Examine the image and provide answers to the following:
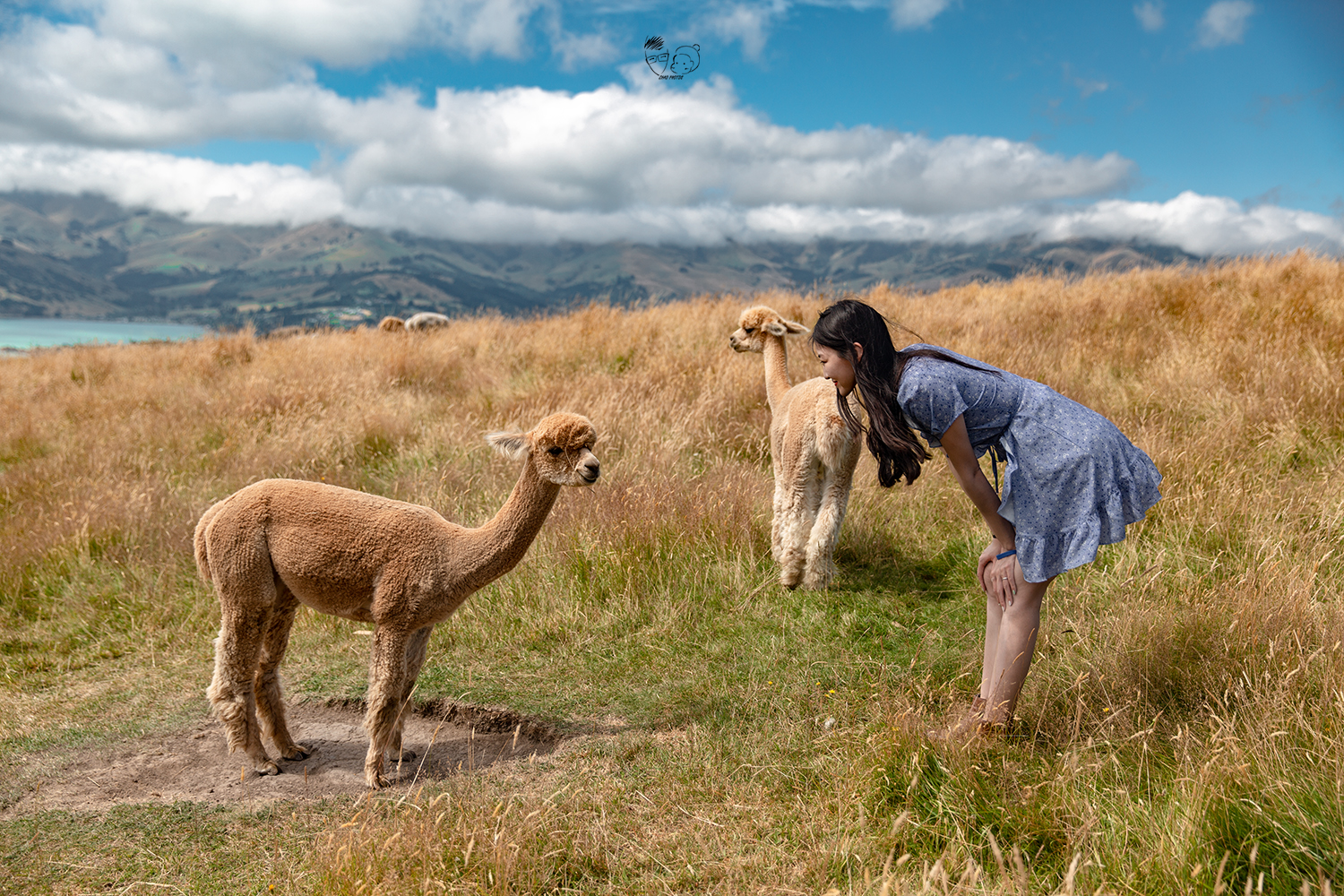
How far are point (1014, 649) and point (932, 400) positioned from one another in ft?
3.84

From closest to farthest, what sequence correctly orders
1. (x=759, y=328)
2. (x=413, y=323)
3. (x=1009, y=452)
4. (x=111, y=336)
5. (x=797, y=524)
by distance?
(x=1009, y=452) < (x=797, y=524) < (x=759, y=328) < (x=413, y=323) < (x=111, y=336)

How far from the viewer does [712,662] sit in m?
4.84

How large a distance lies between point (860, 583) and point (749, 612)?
3.17 feet

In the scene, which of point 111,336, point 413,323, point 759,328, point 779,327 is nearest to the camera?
point 779,327

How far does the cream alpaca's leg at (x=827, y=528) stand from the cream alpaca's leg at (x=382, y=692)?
9.91 ft

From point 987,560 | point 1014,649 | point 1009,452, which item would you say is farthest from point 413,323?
point 1014,649

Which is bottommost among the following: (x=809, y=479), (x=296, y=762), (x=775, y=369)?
(x=296, y=762)

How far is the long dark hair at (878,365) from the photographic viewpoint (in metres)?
3.22

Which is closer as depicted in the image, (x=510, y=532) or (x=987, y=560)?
(x=987, y=560)

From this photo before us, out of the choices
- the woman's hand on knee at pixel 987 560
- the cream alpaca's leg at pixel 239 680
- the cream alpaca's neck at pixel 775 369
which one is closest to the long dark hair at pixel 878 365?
the woman's hand on knee at pixel 987 560

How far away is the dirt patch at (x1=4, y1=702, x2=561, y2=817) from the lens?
12.2ft

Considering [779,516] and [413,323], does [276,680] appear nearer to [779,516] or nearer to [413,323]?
[779,516]

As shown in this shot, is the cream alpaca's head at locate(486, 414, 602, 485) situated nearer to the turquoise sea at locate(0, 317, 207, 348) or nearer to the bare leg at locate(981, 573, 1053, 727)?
the bare leg at locate(981, 573, 1053, 727)

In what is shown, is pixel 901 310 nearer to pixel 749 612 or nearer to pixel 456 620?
pixel 749 612
